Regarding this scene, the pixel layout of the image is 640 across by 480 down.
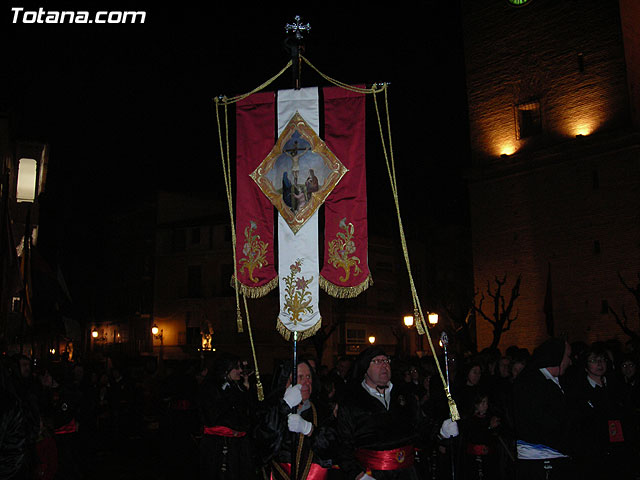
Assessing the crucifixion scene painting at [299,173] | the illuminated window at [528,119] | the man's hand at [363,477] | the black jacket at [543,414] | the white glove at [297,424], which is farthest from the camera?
the illuminated window at [528,119]

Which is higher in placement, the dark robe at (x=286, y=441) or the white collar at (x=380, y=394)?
the white collar at (x=380, y=394)

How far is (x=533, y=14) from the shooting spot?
2694cm

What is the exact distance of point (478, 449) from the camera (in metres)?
9.38

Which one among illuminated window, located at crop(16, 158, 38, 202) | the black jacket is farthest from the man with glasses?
illuminated window, located at crop(16, 158, 38, 202)

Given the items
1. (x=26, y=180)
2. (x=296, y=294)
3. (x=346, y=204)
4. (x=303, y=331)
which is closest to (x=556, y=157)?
(x=26, y=180)

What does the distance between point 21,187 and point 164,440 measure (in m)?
10.3

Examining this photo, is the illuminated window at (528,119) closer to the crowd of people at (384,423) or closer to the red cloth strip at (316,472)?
the crowd of people at (384,423)

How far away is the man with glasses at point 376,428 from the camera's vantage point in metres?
6.20

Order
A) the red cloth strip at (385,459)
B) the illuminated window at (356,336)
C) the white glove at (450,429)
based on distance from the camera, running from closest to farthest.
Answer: the red cloth strip at (385,459) → the white glove at (450,429) → the illuminated window at (356,336)

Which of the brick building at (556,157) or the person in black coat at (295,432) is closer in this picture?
the person in black coat at (295,432)

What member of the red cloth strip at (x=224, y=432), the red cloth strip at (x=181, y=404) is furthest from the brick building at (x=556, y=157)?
the red cloth strip at (x=224, y=432)

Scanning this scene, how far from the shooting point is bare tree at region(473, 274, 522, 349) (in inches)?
1014

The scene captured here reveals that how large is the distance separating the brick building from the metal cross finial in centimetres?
1949

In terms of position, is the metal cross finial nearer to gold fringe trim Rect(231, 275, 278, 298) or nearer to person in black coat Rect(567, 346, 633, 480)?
gold fringe trim Rect(231, 275, 278, 298)
